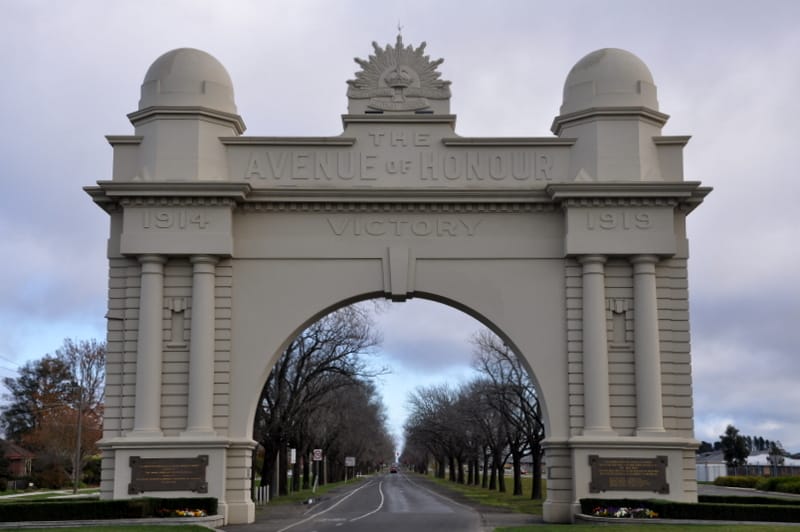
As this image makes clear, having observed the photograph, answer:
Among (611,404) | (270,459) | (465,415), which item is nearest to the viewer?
(611,404)

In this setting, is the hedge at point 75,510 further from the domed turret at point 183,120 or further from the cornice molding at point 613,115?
the cornice molding at point 613,115

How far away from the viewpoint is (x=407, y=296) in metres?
29.4

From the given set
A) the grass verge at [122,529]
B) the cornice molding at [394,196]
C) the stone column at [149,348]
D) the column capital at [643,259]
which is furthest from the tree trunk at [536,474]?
the grass verge at [122,529]

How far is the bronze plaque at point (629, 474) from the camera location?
27.5 meters

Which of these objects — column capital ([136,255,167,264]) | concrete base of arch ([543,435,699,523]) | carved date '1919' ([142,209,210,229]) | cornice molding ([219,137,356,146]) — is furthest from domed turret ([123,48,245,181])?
concrete base of arch ([543,435,699,523])

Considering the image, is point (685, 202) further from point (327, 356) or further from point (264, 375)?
point (327, 356)

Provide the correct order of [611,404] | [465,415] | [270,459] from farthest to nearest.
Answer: [465,415] → [270,459] → [611,404]

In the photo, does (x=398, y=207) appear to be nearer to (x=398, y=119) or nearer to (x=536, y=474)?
(x=398, y=119)

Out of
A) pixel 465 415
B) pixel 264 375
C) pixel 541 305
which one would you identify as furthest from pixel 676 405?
pixel 465 415

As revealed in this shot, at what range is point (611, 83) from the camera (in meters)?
29.6

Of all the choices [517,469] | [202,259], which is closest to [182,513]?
[202,259]

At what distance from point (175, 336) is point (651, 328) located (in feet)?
43.8

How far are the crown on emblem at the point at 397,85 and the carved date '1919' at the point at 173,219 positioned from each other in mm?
5472

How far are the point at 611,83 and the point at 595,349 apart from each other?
779 cm
